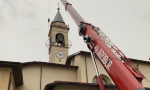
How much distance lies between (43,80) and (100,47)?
10.7 metres

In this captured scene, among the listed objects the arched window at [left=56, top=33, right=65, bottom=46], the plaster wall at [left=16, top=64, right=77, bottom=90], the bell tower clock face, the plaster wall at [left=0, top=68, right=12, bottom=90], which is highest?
the arched window at [left=56, top=33, right=65, bottom=46]

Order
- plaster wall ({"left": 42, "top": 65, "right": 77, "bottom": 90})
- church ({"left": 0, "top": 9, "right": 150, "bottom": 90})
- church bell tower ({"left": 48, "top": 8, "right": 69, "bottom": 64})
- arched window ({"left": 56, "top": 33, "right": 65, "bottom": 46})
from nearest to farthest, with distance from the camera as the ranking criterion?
church ({"left": 0, "top": 9, "right": 150, "bottom": 90}), plaster wall ({"left": 42, "top": 65, "right": 77, "bottom": 90}), church bell tower ({"left": 48, "top": 8, "right": 69, "bottom": 64}), arched window ({"left": 56, "top": 33, "right": 65, "bottom": 46})

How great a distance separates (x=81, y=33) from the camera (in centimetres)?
1105

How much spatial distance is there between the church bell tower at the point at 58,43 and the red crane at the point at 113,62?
17.5m

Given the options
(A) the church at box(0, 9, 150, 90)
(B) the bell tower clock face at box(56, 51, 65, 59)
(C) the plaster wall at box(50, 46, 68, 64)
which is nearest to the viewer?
(A) the church at box(0, 9, 150, 90)

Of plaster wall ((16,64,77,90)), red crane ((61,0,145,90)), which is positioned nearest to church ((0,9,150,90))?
plaster wall ((16,64,77,90))

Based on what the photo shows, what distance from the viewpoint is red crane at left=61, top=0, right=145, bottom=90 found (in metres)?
6.55

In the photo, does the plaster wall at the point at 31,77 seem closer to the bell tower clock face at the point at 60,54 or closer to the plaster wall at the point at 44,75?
the plaster wall at the point at 44,75

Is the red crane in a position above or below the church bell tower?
below

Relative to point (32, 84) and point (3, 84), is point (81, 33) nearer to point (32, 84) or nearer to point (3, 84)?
point (3, 84)

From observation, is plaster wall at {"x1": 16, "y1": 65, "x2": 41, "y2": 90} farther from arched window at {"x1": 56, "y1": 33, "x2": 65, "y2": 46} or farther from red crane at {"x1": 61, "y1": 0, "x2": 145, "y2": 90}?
arched window at {"x1": 56, "y1": 33, "x2": 65, "y2": 46}

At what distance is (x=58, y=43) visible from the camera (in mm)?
29469

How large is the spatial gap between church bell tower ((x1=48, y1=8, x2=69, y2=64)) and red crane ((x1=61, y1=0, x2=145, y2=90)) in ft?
57.3

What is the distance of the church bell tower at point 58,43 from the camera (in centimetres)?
2833
